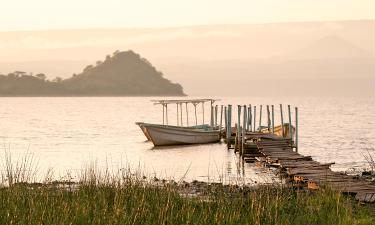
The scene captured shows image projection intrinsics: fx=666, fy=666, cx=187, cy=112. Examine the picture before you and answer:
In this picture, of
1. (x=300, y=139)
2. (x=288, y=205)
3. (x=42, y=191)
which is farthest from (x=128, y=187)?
(x=300, y=139)

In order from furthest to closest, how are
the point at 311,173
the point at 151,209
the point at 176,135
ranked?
1. the point at 176,135
2. the point at 311,173
3. the point at 151,209

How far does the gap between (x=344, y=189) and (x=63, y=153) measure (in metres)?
28.3

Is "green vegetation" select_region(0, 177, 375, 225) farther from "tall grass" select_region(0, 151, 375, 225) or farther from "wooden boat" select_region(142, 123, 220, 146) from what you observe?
"wooden boat" select_region(142, 123, 220, 146)

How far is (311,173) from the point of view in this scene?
757 inches

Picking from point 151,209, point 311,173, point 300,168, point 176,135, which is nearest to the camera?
point 151,209

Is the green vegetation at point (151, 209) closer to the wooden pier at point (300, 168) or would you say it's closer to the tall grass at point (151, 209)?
the tall grass at point (151, 209)

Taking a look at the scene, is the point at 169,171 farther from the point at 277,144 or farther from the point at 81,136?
the point at 81,136

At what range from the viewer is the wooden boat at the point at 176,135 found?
135ft

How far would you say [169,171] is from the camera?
97.2ft

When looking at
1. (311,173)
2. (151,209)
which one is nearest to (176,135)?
(311,173)

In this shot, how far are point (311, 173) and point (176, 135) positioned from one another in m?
22.3

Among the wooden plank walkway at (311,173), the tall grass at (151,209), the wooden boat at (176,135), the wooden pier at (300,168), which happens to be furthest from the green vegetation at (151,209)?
the wooden boat at (176,135)

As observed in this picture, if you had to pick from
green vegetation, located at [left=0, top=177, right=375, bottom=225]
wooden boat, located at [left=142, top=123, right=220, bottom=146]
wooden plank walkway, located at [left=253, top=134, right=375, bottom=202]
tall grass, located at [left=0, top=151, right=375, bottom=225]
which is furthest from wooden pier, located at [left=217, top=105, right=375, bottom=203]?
wooden boat, located at [left=142, top=123, right=220, bottom=146]

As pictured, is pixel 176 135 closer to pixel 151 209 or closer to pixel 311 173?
pixel 311 173
